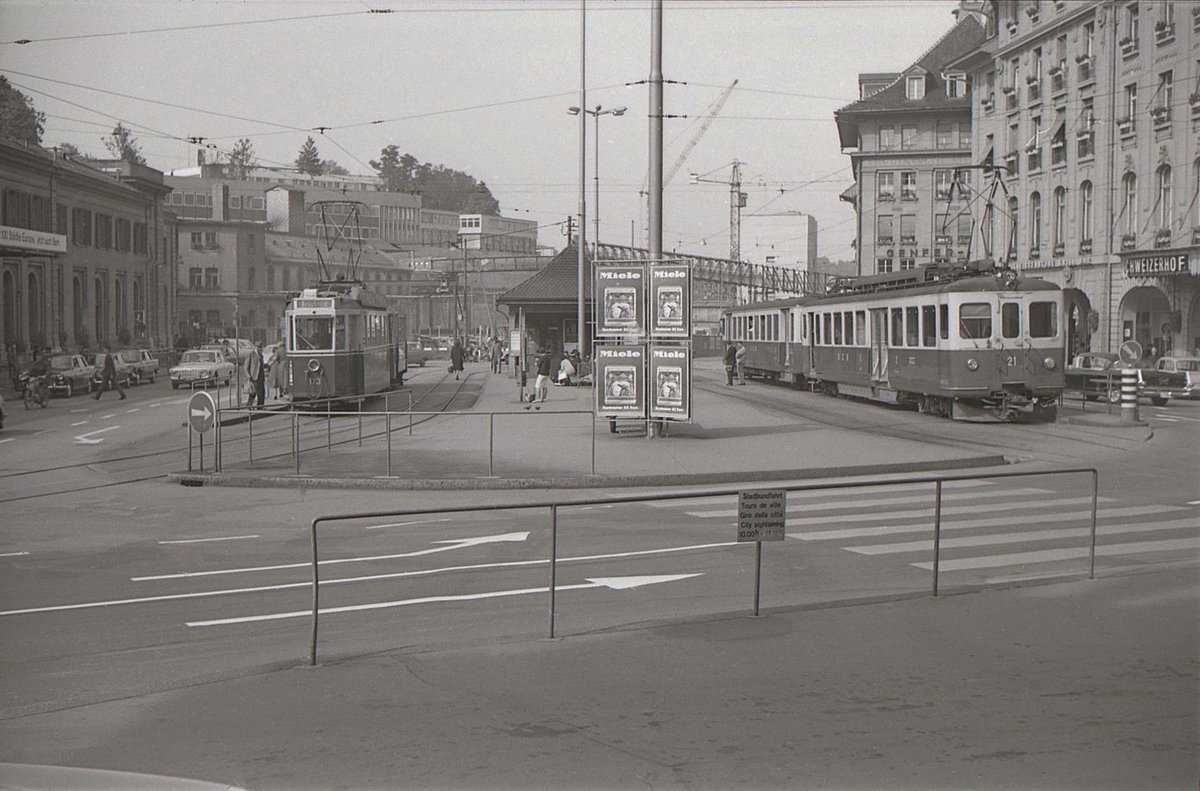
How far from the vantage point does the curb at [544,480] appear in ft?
59.5

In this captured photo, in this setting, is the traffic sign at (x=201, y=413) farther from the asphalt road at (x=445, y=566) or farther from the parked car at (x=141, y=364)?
the parked car at (x=141, y=364)

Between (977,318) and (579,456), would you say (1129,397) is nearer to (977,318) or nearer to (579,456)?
(977,318)

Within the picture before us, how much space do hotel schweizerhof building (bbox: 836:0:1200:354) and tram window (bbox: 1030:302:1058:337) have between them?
58 cm

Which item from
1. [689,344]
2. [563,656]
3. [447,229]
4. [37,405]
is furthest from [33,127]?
[447,229]

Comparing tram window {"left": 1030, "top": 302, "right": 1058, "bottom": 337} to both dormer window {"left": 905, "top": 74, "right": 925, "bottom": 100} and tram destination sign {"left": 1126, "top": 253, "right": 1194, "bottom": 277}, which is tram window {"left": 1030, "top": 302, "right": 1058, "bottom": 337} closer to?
tram destination sign {"left": 1126, "top": 253, "right": 1194, "bottom": 277}

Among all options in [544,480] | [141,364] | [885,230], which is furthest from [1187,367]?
[141,364]

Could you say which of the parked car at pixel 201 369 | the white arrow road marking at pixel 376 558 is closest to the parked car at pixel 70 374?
the parked car at pixel 201 369

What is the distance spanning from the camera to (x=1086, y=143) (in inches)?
643

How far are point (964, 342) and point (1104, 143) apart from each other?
12967mm

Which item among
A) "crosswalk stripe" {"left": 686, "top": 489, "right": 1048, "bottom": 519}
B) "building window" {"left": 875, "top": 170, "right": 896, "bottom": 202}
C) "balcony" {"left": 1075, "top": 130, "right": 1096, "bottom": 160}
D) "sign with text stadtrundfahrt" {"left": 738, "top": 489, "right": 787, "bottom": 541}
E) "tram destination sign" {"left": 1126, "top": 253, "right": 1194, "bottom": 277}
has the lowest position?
"crosswalk stripe" {"left": 686, "top": 489, "right": 1048, "bottom": 519}

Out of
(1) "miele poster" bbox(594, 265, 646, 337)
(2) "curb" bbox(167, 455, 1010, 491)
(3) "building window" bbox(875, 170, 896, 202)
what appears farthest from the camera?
(3) "building window" bbox(875, 170, 896, 202)

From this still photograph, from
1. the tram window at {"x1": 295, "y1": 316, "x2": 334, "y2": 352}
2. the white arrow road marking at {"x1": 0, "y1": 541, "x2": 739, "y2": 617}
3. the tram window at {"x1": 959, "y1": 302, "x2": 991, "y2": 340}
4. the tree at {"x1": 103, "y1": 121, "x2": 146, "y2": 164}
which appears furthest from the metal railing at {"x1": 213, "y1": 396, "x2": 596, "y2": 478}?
the tram window at {"x1": 959, "y1": 302, "x2": 991, "y2": 340}

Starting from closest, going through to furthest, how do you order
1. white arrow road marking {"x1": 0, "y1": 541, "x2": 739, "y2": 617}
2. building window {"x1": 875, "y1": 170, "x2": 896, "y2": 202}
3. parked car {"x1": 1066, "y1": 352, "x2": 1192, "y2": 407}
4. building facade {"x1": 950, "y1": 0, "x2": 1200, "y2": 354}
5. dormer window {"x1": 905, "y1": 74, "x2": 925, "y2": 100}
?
building facade {"x1": 950, "y1": 0, "x2": 1200, "y2": 354}, white arrow road marking {"x1": 0, "y1": 541, "x2": 739, "y2": 617}, parked car {"x1": 1066, "y1": 352, "x2": 1192, "y2": 407}, dormer window {"x1": 905, "y1": 74, "x2": 925, "y2": 100}, building window {"x1": 875, "y1": 170, "x2": 896, "y2": 202}

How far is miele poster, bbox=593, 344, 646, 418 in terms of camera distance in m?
22.8
